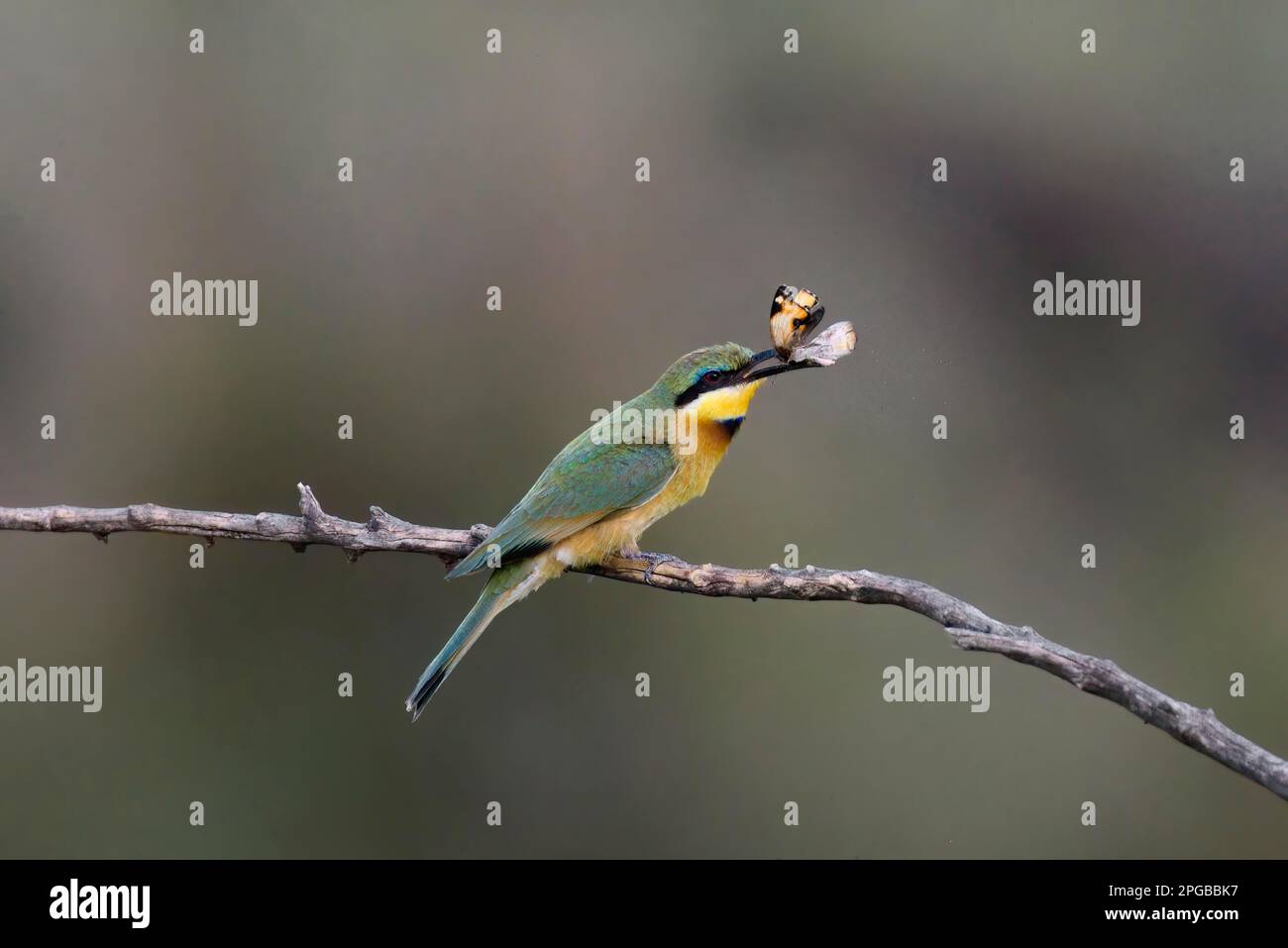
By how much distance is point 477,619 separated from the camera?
2.95 m

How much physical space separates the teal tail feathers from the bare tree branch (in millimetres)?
120

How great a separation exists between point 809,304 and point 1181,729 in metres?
1.27

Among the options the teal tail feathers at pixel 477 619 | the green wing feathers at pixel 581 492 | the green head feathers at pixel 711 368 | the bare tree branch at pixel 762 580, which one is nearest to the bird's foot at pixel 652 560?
the bare tree branch at pixel 762 580

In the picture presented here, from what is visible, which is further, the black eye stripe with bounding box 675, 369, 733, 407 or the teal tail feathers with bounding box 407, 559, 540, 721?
the black eye stripe with bounding box 675, 369, 733, 407

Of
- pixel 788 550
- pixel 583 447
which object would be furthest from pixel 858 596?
pixel 788 550

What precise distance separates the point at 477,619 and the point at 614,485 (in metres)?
0.45

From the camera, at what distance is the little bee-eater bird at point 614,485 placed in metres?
2.94

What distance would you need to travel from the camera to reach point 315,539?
9.17ft

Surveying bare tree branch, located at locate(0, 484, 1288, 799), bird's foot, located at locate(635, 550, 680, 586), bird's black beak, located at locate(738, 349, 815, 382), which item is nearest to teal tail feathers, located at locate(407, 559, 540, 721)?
bare tree branch, located at locate(0, 484, 1288, 799)

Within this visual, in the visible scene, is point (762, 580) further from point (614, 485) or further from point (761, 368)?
point (761, 368)

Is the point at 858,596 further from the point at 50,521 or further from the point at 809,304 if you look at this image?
the point at 50,521

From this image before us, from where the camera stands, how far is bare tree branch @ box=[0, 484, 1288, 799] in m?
2.17

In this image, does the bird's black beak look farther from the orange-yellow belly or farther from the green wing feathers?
the green wing feathers

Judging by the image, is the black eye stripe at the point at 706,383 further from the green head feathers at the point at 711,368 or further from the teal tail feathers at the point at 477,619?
the teal tail feathers at the point at 477,619
